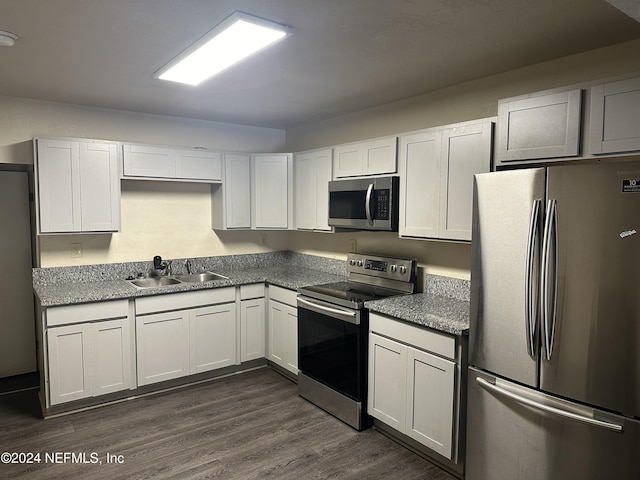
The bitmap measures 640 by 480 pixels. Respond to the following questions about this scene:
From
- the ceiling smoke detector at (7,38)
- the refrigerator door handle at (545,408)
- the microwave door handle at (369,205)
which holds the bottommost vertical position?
the refrigerator door handle at (545,408)

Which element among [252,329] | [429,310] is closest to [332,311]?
[429,310]

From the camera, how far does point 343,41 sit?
2264 millimetres

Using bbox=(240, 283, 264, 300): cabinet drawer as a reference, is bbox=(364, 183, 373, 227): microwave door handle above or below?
above

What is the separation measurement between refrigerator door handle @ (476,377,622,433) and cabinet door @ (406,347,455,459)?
0.82ft

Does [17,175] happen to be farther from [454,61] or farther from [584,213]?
[584,213]

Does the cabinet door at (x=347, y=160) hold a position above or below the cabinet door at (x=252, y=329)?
above

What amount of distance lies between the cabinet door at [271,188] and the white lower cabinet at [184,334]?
88 centimetres

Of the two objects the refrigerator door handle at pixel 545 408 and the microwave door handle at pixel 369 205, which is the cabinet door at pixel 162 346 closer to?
the microwave door handle at pixel 369 205

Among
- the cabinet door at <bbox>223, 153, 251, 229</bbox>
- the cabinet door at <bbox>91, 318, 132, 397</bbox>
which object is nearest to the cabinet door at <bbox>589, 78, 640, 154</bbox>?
the cabinet door at <bbox>223, 153, 251, 229</bbox>

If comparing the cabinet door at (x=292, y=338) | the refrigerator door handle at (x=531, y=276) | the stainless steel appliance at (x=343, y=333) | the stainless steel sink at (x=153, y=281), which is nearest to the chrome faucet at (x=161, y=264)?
the stainless steel sink at (x=153, y=281)

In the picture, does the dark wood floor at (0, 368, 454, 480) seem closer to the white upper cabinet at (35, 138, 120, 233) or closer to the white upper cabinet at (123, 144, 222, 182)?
the white upper cabinet at (35, 138, 120, 233)

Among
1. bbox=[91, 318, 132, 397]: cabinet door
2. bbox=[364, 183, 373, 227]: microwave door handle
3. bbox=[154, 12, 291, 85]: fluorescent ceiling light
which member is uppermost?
bbox=[154, 12, 291, 85]: fluorescent ceiling light

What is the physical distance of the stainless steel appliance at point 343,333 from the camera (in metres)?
3.06

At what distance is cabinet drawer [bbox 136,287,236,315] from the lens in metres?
3.54
